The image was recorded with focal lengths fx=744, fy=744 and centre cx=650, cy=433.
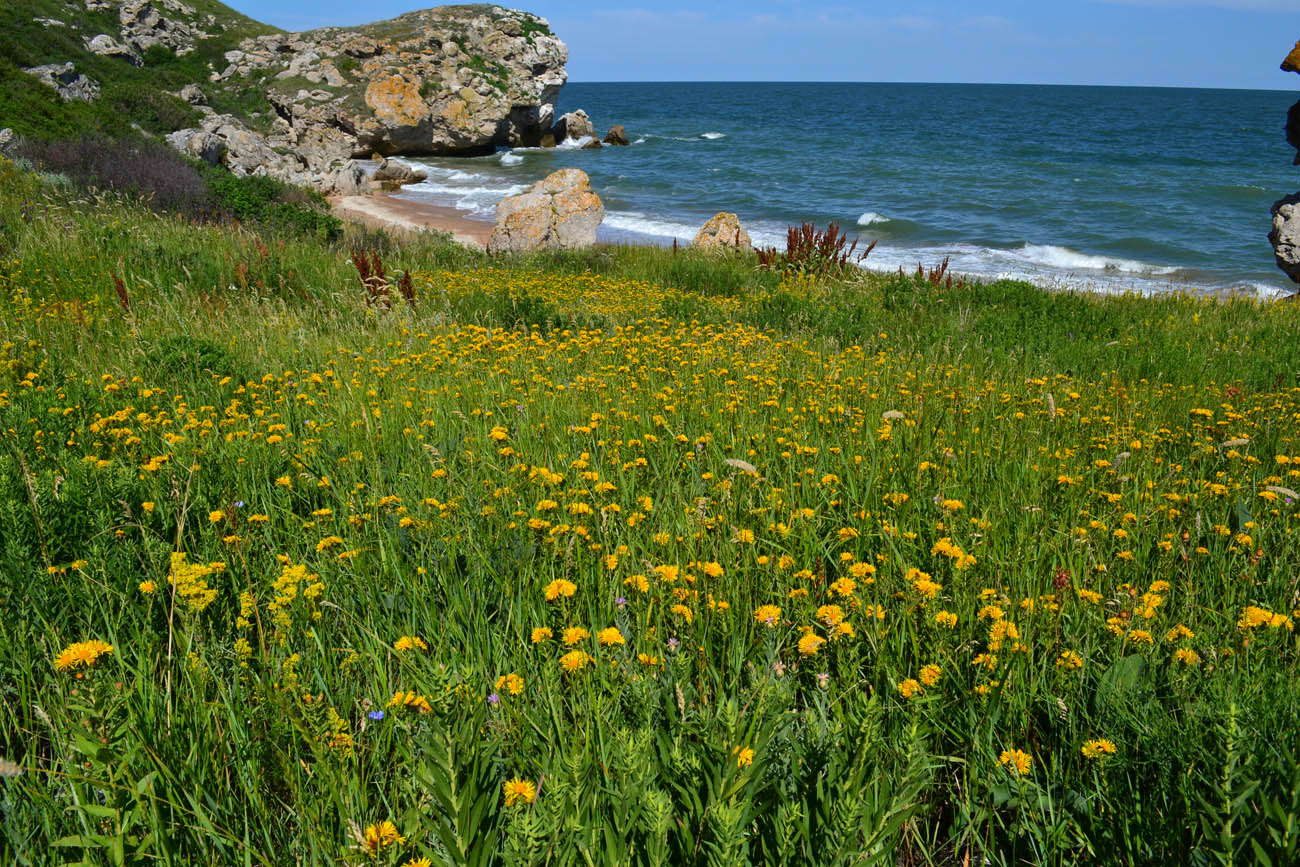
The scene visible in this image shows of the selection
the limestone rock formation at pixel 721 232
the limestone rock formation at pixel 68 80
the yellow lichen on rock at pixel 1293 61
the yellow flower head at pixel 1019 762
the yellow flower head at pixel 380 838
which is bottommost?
the yellow flower head at pixel 1019 762

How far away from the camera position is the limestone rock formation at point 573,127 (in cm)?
6166

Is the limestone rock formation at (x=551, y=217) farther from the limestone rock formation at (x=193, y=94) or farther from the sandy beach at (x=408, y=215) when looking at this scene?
the limestone rock formation at (x=193, y=94)

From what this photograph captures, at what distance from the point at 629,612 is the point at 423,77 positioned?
55.7 metres

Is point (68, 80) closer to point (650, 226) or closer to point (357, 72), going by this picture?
point (650, 226)

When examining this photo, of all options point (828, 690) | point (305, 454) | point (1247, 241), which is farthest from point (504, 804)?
point (1247, 241)

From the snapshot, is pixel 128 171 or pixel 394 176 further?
pixel 394 176

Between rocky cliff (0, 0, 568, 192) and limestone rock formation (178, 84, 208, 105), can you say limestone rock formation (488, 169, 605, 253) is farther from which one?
limestone rock formation (178, 84, 208, 105)

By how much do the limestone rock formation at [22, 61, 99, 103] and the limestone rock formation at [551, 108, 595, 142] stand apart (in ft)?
130

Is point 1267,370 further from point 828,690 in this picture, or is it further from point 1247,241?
point 1247,241

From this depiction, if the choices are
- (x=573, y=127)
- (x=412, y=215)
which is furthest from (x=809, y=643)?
(x=573, y=127)

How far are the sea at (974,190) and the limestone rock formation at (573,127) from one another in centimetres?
395

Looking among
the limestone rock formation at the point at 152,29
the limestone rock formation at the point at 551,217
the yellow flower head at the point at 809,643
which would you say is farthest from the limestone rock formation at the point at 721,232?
the limestone rock formation at the point at 152,29

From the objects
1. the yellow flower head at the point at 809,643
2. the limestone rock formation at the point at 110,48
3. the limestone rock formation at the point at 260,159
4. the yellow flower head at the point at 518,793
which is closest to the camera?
the yellow flower head at the point at 518,793

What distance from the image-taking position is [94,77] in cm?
2734
